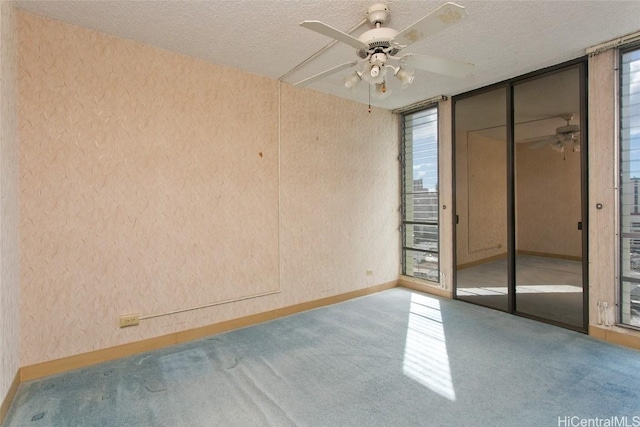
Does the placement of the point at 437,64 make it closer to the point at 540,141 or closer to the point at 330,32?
the point at 330,32

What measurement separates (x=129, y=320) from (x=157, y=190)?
1.17 meters

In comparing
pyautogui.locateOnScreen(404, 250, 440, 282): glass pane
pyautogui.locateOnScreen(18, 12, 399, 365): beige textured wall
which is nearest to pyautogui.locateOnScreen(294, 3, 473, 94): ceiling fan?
pyautogui.locateOnScreen(18, 12, 399, 365): beige textured wall

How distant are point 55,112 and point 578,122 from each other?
4913 mm

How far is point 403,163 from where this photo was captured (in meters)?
4.95

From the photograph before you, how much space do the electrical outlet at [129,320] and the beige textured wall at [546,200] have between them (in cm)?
442

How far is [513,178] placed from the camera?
3.69 meters

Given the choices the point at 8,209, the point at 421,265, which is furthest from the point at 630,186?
the point at 8,209

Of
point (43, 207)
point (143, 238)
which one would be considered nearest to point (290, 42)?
point (143, 238)

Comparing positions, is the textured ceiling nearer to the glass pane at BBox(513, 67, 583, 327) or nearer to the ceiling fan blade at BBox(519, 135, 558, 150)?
the glass pane at BBox(513, 67, 583, 327)

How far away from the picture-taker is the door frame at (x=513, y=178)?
3055 millimetres

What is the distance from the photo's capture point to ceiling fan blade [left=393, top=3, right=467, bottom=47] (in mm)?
1568

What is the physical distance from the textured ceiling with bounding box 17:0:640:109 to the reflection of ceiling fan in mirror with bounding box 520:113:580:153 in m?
0.85

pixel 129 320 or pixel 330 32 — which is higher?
pixel 330 32

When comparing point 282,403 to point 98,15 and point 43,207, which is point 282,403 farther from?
point 98,15
